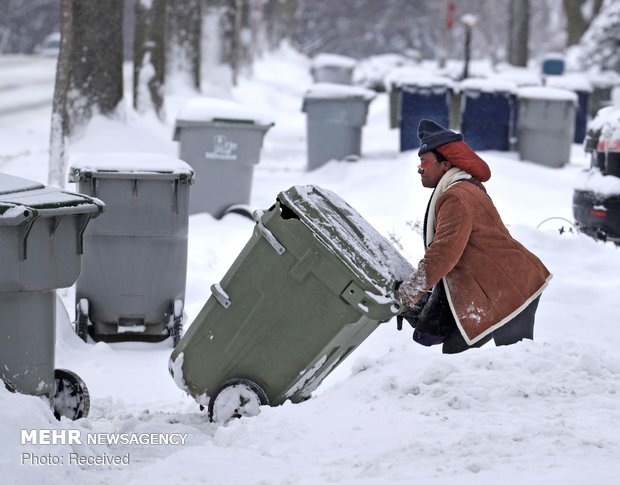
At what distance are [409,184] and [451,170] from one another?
27.2ft

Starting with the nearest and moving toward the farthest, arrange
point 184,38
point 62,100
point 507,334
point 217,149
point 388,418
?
point 388,418 → point 507,334 → point 217,149 → point 62,100 → point 184,38

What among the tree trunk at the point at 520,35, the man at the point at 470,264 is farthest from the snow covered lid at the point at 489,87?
the tree trunk at the point at 520,35

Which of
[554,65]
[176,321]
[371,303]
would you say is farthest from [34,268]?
[554,65]

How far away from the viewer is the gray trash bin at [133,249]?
714 centimetres

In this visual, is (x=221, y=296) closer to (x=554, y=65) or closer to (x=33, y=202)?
(x=33, y=202)

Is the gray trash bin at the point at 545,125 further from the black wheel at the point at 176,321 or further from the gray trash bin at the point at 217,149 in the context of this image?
the black wheel at the point at 176,321

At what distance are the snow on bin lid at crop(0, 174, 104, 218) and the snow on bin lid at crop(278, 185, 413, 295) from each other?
877 millimetres

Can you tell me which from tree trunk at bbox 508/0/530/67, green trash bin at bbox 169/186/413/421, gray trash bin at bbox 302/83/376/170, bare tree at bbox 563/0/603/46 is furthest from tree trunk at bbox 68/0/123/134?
bare tree at bbox 563/0/603/46

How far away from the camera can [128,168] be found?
7.15 m

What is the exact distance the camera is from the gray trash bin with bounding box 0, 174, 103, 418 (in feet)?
16.8

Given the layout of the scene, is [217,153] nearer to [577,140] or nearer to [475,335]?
[475,335]

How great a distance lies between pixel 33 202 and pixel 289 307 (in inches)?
47.1

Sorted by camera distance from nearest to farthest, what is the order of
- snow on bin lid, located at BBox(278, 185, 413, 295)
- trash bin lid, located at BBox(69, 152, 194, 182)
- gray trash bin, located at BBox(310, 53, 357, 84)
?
snow on bin lid, located at BBox(278, 185, 413, 295), trash bin lid, located at BBox(69, 152, 194, 182), gray trash bin, located at BBox(310, 53, 357, 84)

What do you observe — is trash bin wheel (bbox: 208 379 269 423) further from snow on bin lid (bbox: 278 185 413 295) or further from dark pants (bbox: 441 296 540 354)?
dark pants (bbox: 441 296 540 354)
